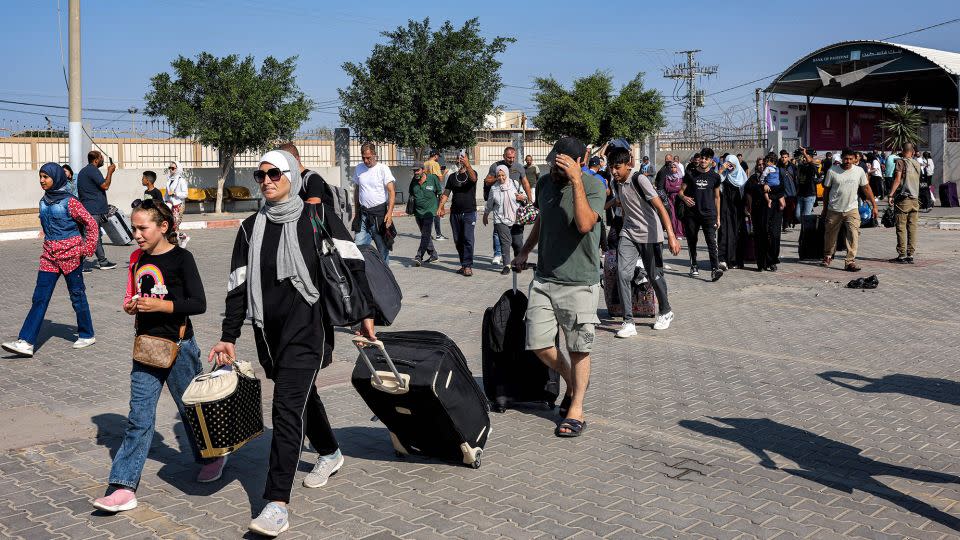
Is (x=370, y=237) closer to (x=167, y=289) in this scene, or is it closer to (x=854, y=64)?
(x=167, y=289)

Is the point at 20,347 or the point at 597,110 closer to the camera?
the point at 20,347

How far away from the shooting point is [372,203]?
12742 mm

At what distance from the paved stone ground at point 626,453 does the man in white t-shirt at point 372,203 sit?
2.85 meters

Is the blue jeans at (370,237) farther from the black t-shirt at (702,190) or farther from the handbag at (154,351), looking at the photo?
the handbag at (154,351)

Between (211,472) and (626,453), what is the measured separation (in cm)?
242

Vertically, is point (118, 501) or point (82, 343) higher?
point (82, 343)

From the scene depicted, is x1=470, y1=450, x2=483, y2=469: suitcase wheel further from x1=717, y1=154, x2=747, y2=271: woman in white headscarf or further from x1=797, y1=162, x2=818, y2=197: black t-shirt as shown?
x1=797, y1=162, x2=818, y2=197: black t-shirt

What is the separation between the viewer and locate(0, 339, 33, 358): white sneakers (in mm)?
8422

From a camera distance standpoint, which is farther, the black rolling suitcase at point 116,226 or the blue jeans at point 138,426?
the black rolling suitcase at point 116,226

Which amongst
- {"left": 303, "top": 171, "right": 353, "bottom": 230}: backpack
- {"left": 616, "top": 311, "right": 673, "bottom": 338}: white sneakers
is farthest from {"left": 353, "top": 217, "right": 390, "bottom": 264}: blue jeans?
{"left": 616, "top": 311, "right": 673, "bottom": 338}: white sneakers

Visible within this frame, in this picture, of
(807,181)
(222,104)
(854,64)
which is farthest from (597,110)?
(807,181)

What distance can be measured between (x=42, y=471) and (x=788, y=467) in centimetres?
431

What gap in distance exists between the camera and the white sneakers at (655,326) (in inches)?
371

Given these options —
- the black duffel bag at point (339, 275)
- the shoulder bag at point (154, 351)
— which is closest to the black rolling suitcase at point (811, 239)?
the black duffel bag at point (339, 275)
